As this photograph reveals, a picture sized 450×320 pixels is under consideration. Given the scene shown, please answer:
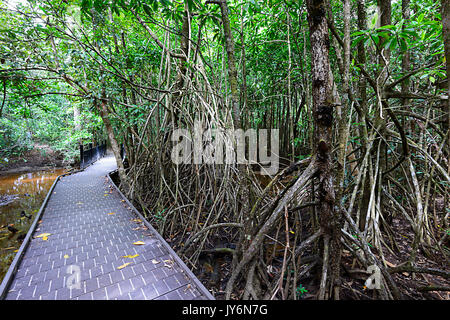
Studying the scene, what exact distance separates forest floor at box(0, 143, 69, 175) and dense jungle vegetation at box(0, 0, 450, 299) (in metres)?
8.94

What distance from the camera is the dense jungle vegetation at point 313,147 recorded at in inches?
59.9

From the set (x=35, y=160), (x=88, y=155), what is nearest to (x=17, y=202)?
(x=88, y=155)

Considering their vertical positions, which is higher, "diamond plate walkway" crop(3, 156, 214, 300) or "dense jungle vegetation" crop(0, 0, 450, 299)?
"dense jungle vegetation" crop(0, 0, 450, 299)

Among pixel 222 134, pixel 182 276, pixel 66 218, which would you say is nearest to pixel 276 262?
pixel 182 276

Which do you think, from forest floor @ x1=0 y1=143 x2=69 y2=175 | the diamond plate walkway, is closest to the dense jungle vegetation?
the diamond plate walkway

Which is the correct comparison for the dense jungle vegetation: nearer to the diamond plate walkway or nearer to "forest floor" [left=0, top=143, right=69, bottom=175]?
the diamond plate walkway

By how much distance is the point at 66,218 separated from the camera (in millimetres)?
3303

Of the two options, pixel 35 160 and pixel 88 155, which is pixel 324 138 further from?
pixel 35 160

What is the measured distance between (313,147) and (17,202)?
296 inches

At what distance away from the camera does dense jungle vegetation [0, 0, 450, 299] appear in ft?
4.99

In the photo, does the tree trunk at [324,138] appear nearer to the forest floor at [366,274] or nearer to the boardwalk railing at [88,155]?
the forest floor at [366,274]

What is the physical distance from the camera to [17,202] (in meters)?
5.68
